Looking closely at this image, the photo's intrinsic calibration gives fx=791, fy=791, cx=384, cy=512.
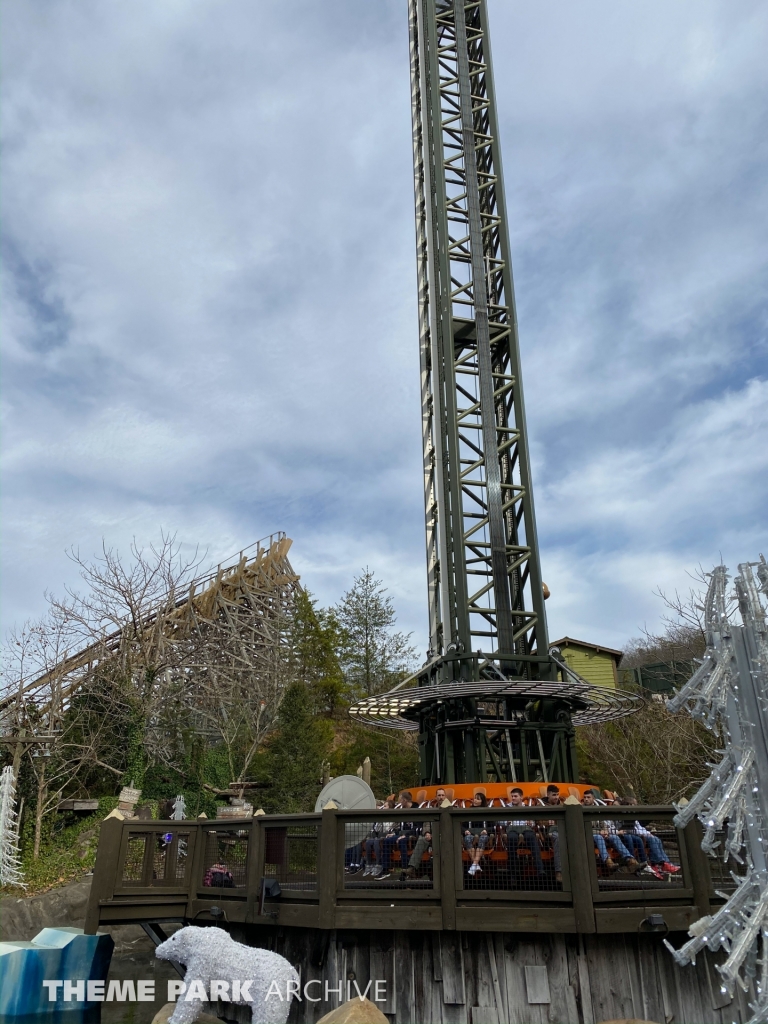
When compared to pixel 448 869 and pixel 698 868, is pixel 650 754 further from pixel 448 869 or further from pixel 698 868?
pixel 448 869

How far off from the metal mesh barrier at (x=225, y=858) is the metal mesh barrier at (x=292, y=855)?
46 cm

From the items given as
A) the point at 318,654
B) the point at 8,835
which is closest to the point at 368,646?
the point at 318,654

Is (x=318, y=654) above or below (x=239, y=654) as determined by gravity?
above

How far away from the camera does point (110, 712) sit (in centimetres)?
2219

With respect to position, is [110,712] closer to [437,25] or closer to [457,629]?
[457,629]

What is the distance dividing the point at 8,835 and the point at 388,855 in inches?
527

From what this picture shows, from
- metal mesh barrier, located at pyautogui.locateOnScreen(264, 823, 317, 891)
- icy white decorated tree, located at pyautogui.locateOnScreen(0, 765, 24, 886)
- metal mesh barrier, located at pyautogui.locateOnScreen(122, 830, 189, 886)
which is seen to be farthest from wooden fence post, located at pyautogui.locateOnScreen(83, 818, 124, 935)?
icy white decorated tree, located at pyautogui.locateOnScreen(0, 765, 24, 886)

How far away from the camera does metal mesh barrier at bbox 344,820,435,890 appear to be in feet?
27.1

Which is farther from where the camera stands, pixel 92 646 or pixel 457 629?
pixel 92 646

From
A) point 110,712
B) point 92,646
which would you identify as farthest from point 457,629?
point 92,646

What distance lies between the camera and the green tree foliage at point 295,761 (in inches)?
864

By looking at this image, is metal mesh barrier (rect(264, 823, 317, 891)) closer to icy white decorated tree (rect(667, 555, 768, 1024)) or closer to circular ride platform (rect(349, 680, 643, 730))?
icy white decorated tree (rect(667, 555, 768, 1024))

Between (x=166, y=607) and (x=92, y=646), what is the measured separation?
112 inches

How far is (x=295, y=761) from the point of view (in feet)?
74.5
